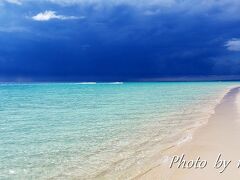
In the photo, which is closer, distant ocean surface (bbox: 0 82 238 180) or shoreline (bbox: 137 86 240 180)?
shoreline (bbox: 137 86 240 180)

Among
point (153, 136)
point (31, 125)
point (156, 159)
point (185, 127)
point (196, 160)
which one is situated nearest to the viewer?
point (196, 160)

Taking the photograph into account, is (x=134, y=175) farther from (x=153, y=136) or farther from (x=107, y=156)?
(x=153, y=136)

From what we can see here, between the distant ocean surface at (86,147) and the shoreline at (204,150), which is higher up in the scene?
the shoreline at (204,150)

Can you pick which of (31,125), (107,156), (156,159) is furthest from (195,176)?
(31,125)

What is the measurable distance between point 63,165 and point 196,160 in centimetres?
308

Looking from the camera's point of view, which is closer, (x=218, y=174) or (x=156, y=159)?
(x=218, y=174)

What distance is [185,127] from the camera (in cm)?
1173

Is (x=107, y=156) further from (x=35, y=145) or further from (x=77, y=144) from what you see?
(x=35, y=145)

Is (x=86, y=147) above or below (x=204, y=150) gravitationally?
below

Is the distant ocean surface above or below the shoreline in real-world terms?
below

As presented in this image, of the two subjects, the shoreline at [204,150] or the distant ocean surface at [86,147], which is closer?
the shoreline at [204,150]

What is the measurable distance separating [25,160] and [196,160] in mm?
4148

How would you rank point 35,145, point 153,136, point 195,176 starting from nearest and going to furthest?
point 195,176 → point 35,145 → point 153,136

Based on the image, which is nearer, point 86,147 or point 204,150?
point 204,150
